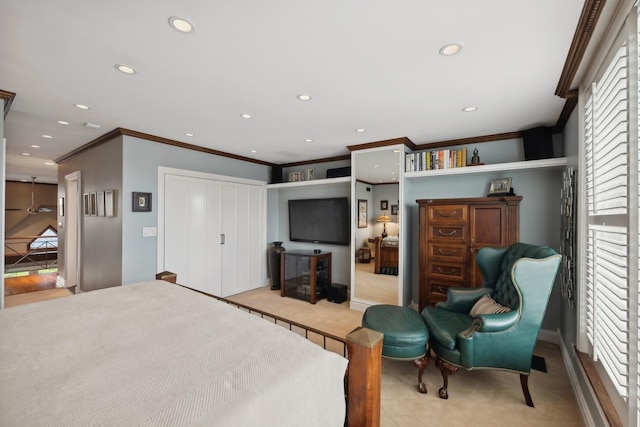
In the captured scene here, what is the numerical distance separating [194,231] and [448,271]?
361 centimetres

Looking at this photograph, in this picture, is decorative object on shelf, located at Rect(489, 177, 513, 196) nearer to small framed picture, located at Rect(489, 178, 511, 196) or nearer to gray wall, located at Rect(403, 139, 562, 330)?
small framed picture, located at Rect(489, 178, 511, 196)

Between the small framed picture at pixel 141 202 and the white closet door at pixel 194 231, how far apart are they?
23cm

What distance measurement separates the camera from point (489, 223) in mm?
3080

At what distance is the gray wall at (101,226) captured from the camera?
3.41 meters

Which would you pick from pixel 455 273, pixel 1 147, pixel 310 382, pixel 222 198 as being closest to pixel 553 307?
pixel 455 273

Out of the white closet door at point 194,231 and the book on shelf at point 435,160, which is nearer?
the book on shelf at point 435,160

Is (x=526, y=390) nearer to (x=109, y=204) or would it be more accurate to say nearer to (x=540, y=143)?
(x=540, y=143)

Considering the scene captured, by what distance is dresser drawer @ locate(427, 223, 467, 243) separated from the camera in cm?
319

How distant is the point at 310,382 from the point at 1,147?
3.32m

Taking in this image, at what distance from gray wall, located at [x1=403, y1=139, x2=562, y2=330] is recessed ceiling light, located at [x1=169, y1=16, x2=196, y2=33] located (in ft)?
9.95

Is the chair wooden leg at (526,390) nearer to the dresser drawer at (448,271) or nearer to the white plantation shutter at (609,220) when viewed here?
the white plantation shutter at (609,220)

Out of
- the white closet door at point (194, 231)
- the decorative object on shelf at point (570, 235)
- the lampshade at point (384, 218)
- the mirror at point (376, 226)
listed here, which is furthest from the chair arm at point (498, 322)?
the white closet door at point (194, 231)

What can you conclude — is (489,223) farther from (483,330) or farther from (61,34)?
(61,34)

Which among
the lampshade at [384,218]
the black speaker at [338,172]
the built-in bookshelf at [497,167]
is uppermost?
the black speaker at [338,172]
